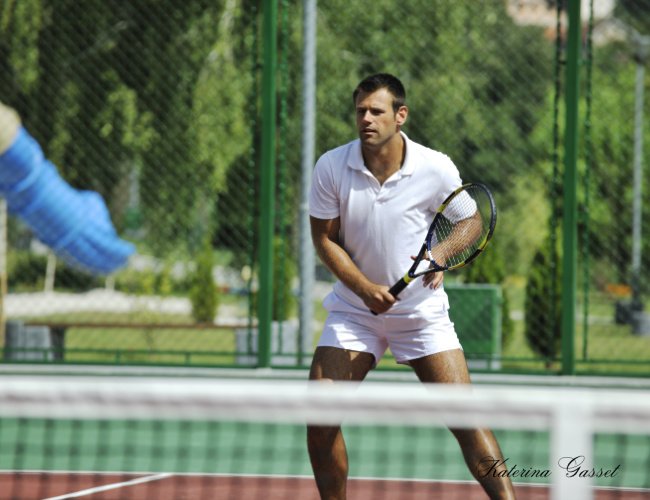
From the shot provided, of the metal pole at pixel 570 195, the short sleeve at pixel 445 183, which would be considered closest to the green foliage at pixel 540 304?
the metal pole at pixel 570 195

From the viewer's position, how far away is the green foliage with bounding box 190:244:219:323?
43.2 ft

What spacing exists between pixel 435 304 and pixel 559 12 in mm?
4379

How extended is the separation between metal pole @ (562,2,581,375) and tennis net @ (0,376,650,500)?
2.66 feet

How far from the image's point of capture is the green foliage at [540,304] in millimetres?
9461

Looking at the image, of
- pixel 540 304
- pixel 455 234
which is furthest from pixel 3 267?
pixel 455 234

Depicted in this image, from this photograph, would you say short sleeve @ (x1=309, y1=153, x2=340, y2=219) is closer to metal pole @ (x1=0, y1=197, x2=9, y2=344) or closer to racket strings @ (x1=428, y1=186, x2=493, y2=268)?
racket strings @ (x1=428, y1=186, x2=493, y2=268)

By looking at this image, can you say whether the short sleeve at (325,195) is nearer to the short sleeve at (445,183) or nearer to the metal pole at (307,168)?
the short sleeve at (445,183)

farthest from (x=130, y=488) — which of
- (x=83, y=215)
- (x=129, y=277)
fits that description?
(x=129, y=277)

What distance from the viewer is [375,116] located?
4477mm

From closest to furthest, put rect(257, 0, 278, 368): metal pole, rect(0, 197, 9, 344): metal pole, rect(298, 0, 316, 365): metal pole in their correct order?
rect(257, 0, 278, 368): metal pole → rect(298, 0, 316, 365): metal pole → rect(0, 197, 9, 344): metal pole

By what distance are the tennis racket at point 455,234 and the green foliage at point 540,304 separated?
4.46 m

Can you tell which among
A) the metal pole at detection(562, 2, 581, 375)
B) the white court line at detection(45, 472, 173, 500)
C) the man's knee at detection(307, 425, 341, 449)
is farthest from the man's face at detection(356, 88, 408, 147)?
the metal pole at detection(562, 2, 581, 375)

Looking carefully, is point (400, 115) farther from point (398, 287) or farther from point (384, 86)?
point (398, 287)

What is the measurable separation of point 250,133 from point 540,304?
9.13ft
